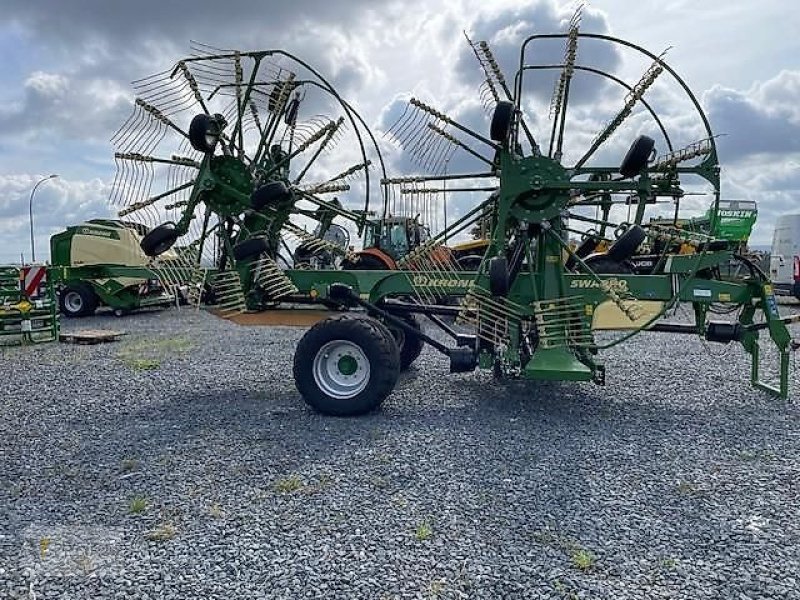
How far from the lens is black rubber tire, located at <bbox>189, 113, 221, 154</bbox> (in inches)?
278

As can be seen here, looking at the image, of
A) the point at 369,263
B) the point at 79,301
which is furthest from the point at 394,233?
the point at 79,301

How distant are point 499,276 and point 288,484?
105 inches

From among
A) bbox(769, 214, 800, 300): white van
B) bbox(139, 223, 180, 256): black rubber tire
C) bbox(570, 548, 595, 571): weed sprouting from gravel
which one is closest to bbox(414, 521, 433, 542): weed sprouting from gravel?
bbox(570, 548, 595, 571): weed sprouting from gravel

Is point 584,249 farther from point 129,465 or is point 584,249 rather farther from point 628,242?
point 129,465

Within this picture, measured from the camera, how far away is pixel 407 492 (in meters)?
4.62

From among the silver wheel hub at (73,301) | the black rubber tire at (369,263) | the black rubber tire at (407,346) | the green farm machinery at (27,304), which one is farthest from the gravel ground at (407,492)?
the silver wheel hub at (73,301)

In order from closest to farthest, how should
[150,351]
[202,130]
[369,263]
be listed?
[202,130] → [369,263] → [150,351]

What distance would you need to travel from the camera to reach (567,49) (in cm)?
695

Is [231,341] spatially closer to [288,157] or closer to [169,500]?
[288,157]

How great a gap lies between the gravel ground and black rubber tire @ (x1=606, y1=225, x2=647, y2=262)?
1450 millimetres

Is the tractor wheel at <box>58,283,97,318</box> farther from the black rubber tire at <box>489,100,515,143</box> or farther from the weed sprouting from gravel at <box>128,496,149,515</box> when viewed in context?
the weed sprouting from gravel at <box>128,496,149,515</box>

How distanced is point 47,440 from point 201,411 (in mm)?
1374

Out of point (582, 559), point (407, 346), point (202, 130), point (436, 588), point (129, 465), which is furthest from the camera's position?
point (407, 346)

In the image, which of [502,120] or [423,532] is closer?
[423,532]
